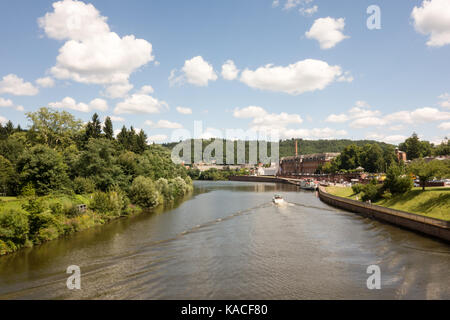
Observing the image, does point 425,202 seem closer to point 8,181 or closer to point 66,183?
point 66,183

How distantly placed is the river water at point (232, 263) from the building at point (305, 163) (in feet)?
378

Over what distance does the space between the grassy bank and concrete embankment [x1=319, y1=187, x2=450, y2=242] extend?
2167 millimetres

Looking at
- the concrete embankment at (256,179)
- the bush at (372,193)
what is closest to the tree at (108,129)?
the bush at (372,193)

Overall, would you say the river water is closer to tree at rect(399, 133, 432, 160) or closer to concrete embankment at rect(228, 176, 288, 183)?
concrete embankment at rect(228, 176, 288, 183)

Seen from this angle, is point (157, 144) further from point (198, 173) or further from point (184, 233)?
point (198, 173)

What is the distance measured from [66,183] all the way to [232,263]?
2652 cm

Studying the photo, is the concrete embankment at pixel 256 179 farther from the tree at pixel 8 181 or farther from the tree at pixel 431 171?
the tree at pixel 8 181

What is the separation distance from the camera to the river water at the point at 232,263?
57.2 feet

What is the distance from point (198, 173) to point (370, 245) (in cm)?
12895

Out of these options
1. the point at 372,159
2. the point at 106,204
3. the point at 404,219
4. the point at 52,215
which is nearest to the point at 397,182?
the point at 404,219

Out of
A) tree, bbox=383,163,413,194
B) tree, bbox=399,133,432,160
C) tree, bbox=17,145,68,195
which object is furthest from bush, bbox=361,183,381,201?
tree, bbox=399,133,432,160

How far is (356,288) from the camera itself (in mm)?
17906
